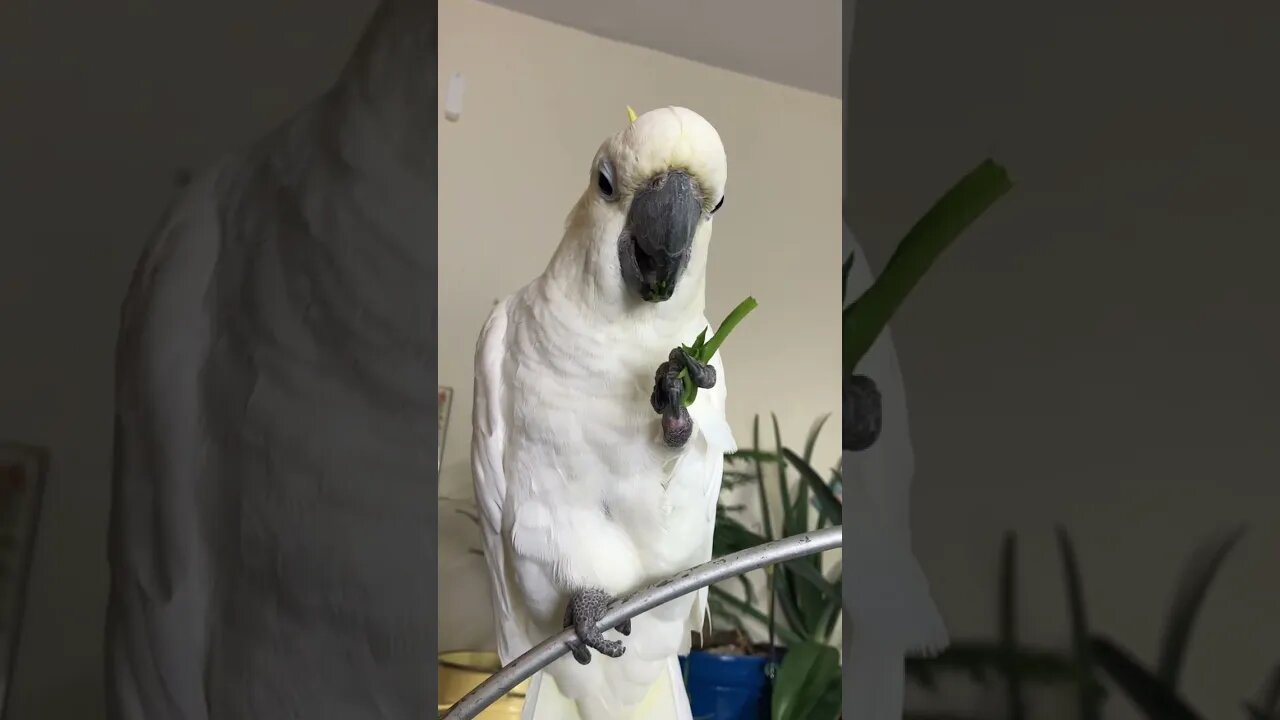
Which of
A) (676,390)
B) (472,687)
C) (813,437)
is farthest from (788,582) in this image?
(676,390)

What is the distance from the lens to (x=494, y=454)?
4.37 feet

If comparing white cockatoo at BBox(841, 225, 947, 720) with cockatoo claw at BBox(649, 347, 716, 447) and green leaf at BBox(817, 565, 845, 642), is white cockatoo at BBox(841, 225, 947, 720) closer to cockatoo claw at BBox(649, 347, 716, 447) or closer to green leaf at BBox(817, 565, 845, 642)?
cockatoo claw at BBox(649, 347, 716, 447)

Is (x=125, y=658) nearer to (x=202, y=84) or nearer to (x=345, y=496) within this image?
(x=345, y=496)

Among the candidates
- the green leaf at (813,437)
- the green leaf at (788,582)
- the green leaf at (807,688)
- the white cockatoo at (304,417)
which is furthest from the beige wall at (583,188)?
the white cockatoo at (304,417)

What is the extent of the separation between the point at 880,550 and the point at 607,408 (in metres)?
1.02

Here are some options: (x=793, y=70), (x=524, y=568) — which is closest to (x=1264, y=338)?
(x=524, y=568)

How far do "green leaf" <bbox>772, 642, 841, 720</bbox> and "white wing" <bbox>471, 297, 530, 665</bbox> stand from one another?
Result: 26.3 inches

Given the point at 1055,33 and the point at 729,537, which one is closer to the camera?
the point at 1055,33

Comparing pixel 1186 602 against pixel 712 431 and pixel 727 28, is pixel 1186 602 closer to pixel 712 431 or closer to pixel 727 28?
pixel 712 431

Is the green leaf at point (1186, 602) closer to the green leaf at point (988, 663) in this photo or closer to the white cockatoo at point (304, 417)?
the green leaf at point (988, 663)

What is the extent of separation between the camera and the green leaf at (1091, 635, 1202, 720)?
18cm

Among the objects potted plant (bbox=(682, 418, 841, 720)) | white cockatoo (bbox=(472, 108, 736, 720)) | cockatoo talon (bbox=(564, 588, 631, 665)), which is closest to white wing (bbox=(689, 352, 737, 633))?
white cockatoo (bbox=(472, 108, 736, 720))

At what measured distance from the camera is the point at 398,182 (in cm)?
34

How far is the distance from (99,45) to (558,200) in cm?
182
